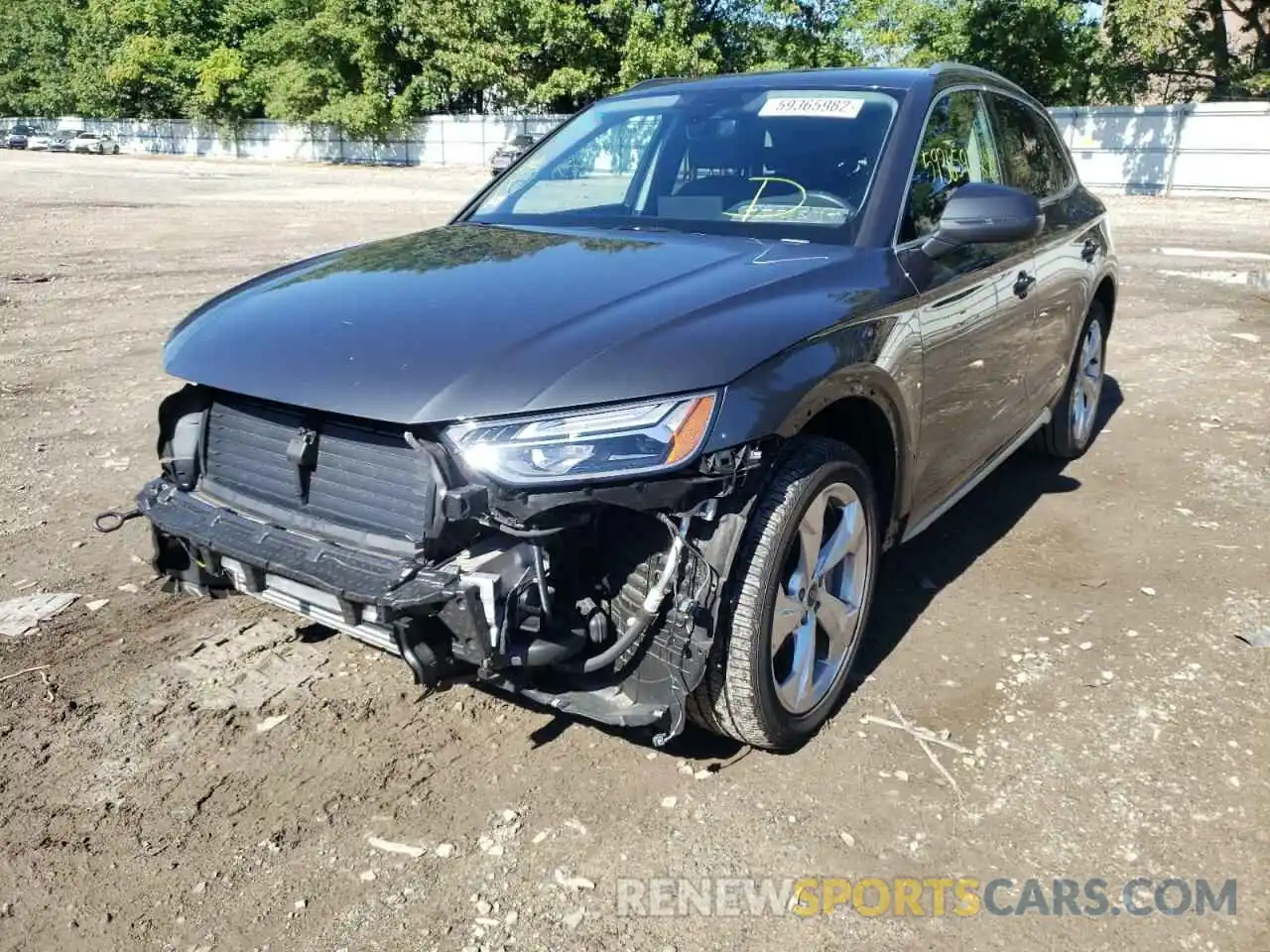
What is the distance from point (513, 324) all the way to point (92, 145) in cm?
6516

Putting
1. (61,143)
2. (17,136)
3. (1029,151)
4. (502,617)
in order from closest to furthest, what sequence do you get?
(502,617), (1029,151), (61,143), (17,136)

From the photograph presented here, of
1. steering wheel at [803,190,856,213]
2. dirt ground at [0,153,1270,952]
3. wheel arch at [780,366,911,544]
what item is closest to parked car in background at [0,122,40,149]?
dirt ground at [0,153,1270,952]

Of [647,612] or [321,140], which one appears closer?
[647,612]

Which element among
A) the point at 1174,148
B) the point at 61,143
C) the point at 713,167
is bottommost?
the point at 713,167

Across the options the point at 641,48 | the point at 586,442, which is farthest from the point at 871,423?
the point at 641,48

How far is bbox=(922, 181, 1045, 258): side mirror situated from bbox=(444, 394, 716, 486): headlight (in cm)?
130

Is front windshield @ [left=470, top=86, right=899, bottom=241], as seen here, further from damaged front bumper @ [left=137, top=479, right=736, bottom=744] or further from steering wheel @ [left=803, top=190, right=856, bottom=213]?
damaged front bumper @ [left=137, top=479, right=736, bottom=744]

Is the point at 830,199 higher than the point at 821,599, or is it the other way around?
the point at 830,199

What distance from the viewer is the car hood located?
7.64 feet

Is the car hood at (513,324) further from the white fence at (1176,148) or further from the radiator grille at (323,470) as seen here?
the white fence at (1176,148)

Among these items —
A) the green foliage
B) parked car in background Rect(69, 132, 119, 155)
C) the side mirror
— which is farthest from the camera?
parked car in background Rect(69, 132, 119, 155)

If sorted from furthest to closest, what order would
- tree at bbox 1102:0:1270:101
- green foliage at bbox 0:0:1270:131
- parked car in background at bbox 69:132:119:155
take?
1. parked car in background at bbox 69:132:119:155
2. green foliage at bbox 0:0:1270:131
3. tree at bbox 1102:0:1270:101

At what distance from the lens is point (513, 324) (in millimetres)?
2531

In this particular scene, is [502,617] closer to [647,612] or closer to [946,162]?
[647,612]
